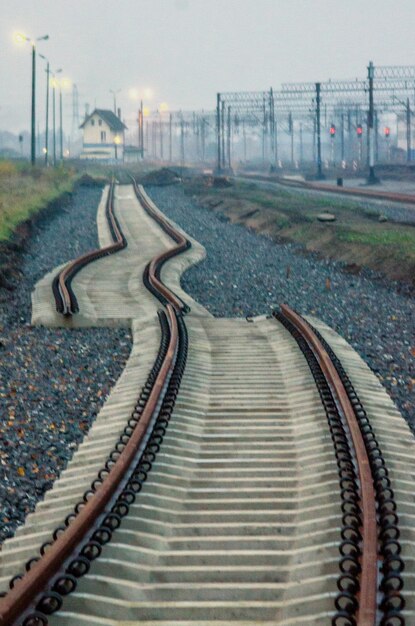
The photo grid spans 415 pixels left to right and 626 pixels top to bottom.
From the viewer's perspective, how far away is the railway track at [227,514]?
491 cm

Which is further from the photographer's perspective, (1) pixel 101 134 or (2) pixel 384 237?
(1) pixel 101 134

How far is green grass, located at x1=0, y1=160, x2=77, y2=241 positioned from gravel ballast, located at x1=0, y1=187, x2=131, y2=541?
10317mm

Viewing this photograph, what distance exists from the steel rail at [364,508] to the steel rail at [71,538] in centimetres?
197

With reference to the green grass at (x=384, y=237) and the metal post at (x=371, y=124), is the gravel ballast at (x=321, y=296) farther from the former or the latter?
the metal post at (x=371, y=124)

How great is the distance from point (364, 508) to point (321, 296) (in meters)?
10.5

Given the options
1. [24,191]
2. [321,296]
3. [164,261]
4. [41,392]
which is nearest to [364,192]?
[24,191]

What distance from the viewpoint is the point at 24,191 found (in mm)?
39281

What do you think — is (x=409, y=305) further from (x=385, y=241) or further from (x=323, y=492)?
A: (x=323, y=492)

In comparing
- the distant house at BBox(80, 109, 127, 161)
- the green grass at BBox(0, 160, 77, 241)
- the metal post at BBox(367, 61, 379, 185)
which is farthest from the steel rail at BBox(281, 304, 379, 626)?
the distant house at BBox(80, 109, 127, 161)

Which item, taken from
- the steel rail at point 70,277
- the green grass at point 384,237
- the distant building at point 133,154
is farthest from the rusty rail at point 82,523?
the distant building at point 133,154

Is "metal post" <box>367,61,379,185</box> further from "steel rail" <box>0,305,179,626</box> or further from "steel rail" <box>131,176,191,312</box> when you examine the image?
"steel rail" <box>0,305,179,626</box>

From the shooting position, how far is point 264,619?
4867 mm

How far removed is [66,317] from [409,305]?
6503mm

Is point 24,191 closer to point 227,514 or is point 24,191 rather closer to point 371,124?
point 371,124
